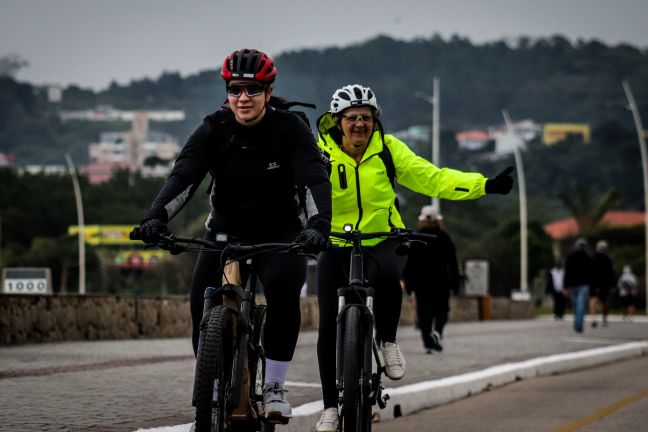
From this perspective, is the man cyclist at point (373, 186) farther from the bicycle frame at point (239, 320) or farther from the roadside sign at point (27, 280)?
the roadside sign at point (27, 280)

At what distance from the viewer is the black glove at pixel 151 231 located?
19.8ft

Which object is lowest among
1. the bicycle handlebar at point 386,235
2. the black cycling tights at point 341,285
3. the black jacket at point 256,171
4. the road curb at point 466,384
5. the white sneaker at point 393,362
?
the road curb at point 466,384

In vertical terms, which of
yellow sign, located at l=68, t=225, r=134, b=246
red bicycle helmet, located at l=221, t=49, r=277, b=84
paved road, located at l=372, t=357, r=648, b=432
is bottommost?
paved road, located at l=372, t=357, r=648, b=432

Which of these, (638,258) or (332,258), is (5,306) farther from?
(638,258)

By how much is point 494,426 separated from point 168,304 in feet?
32.7

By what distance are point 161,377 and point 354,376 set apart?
4.18 metres

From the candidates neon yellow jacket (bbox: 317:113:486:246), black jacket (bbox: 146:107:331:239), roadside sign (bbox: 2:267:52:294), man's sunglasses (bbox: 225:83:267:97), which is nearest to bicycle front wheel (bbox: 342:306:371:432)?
black jacket (bbox: 146:107:331:239)

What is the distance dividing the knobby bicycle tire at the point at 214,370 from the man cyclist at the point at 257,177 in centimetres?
51

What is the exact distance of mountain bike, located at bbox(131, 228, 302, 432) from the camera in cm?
576

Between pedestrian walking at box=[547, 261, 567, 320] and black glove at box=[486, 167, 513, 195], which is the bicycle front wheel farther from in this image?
pedestrian walking at box=[547, 261, 567, 320]

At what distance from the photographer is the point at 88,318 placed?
1675 cm

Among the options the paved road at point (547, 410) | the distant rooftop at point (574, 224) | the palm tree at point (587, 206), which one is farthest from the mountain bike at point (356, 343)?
the distant rooftop at point (574, 224)

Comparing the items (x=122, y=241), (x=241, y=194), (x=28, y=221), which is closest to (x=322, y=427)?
(x=241, y=194)

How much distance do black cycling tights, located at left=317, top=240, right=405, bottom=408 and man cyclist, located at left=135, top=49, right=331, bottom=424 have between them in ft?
2.77
